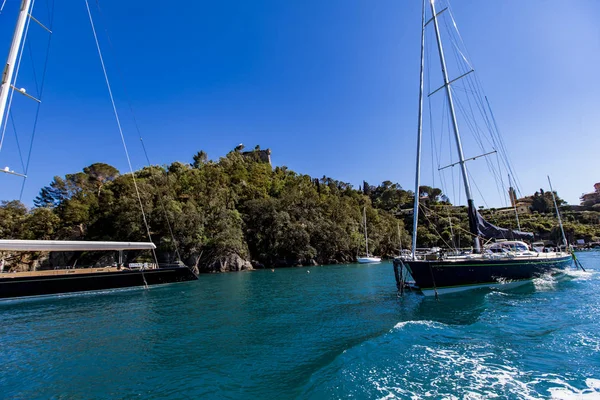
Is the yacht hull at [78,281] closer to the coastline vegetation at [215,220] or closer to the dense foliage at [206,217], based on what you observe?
the coastline vegetation at [215,220]

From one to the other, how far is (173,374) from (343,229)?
60.7 metres

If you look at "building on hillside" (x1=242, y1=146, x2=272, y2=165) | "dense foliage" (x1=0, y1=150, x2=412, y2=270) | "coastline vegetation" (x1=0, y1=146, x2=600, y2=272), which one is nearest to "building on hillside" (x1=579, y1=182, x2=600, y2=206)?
"coastline vegetation" (x1=0, y1=146, x2=600, y2=272)

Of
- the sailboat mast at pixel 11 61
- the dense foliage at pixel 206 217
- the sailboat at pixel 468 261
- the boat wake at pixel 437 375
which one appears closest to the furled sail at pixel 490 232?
the sailboat at pixel 468 261

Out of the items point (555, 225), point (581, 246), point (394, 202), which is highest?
point (394, 202)

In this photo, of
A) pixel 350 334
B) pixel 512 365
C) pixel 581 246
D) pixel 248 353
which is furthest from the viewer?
pixel 581 246

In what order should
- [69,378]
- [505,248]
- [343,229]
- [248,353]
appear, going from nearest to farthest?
[69,378] → [248,353] → [505,248] → [343,229]

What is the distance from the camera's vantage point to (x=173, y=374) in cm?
770

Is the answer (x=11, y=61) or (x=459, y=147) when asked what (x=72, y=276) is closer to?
(x=11, y=61)

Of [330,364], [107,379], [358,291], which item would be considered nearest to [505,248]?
[358,291]

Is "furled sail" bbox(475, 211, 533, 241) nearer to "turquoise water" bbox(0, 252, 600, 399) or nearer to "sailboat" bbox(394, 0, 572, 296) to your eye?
"sailboat" bbox(394, 0, 572, 296)

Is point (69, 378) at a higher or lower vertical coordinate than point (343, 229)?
lower

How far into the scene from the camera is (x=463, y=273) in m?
17.1

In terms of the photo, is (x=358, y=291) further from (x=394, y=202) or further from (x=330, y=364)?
(x=394, y=202)

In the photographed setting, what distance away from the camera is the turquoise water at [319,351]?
654 centimetres
